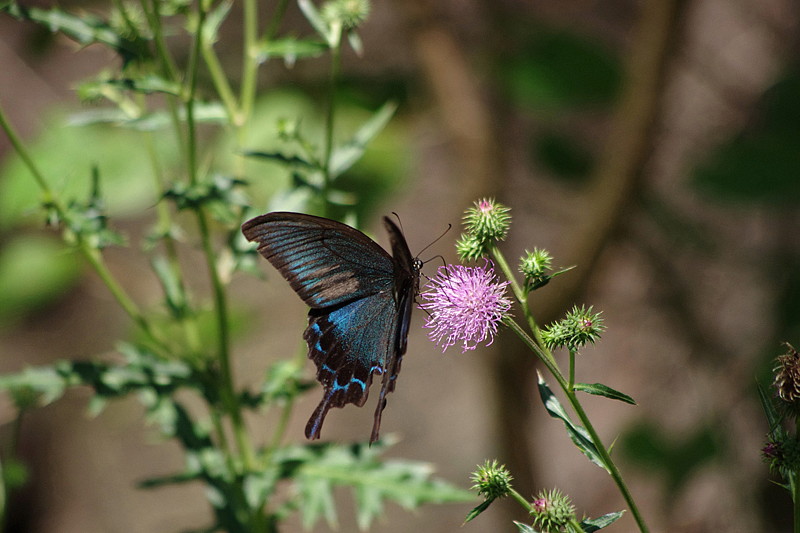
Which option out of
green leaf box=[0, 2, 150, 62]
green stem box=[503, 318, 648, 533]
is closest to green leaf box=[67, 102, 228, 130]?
green leaf box=[0, 2, 150, 62]

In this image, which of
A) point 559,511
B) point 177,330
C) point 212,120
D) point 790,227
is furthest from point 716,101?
point 559,511

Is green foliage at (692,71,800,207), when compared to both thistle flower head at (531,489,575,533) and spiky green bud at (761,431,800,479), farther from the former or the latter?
thistle flower head at (531,489,575,533)

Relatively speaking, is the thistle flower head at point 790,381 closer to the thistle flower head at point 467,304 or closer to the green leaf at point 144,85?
the thistle flower head at point 467,304

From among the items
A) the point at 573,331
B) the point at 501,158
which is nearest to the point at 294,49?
the point at 573,331

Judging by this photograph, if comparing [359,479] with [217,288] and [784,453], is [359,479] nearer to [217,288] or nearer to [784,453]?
[217,288]

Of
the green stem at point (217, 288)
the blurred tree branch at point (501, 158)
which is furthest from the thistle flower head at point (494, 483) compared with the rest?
the blurred tree branch at point (501, 158)

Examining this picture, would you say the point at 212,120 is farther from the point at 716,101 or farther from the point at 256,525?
the point at 716,101
